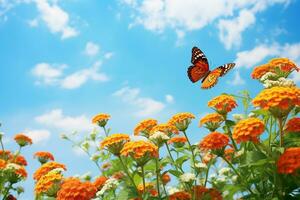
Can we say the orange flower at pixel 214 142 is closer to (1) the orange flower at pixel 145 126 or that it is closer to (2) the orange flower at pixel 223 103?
(2) the orange flower at pixel 223 103

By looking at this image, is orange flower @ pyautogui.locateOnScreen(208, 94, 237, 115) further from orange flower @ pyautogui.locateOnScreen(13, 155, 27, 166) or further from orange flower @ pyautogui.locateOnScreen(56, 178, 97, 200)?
orange flower @ pyautogui.locateOnScreen(13, 155, 27, 166)

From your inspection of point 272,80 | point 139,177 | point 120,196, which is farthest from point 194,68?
point 120,196

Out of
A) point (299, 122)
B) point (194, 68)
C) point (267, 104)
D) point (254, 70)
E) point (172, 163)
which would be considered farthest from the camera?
point (194, 68)

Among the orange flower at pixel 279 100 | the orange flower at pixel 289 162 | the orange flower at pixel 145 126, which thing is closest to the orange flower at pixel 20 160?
the orange flower at pixel 145 126

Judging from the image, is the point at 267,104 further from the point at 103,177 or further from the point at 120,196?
the point at 103,177

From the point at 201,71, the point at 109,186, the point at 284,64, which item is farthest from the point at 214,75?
the point at 109,186

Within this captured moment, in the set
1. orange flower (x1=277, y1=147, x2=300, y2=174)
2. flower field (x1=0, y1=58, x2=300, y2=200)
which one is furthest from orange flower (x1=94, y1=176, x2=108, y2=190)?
orange flower (x1=277, y1=147, x2=300, y2=174)

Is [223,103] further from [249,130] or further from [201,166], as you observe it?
[249,130]
